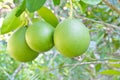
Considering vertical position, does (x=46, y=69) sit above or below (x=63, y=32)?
below

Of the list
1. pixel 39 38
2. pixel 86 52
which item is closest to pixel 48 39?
pixel 39 38

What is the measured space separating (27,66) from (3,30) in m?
1.69

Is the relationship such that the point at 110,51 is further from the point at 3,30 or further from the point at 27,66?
the point at 3,30

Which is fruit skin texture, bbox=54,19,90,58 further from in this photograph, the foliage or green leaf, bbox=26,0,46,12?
the foliage

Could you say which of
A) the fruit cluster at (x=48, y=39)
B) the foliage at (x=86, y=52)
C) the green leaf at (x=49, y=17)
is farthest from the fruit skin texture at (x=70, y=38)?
the foliage at (x=86, y=52)

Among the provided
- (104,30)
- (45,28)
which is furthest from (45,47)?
(104,30)

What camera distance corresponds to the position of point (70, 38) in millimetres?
A: 1124

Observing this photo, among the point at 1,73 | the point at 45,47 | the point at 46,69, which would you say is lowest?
the point at 1,73

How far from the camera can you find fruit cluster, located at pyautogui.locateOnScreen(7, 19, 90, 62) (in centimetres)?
112

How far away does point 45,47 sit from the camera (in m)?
1.16

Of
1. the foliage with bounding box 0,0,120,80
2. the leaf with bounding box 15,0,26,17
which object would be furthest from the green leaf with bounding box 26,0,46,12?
the foliage with bounding box 0,0,120,80

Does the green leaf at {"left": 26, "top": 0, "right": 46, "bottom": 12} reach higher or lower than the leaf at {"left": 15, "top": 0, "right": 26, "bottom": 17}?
higher

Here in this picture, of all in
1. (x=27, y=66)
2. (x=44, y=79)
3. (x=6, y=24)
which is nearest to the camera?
(x=6, y=24)

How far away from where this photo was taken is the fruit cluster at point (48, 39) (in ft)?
3.68
